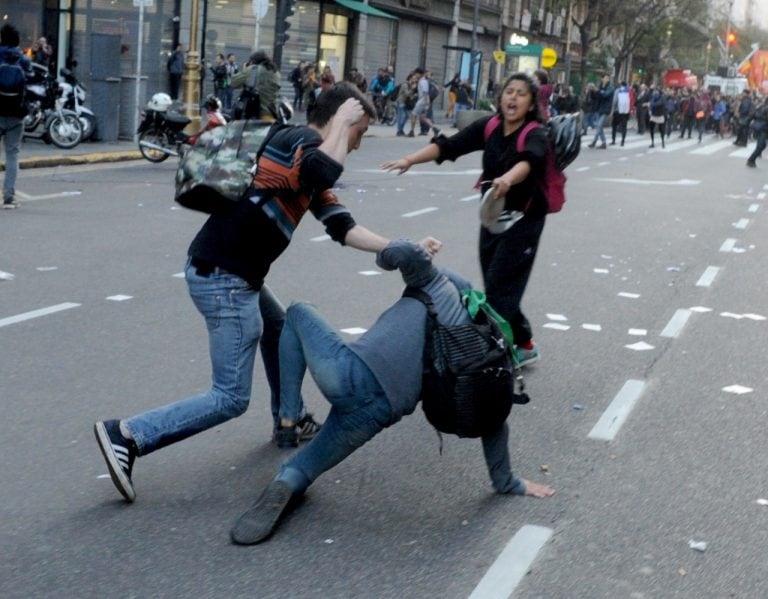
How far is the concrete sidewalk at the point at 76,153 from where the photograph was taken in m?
18.4

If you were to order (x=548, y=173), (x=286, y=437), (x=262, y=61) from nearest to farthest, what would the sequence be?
(x=286, y=437), (x=548, y=173), (x=262, y=61)

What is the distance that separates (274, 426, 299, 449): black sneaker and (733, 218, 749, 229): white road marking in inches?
451

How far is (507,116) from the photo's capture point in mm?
6703

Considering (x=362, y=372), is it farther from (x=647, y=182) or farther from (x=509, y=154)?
(x=647, y=182)

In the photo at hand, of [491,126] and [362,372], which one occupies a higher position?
[491,126]

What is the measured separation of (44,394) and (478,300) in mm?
2629

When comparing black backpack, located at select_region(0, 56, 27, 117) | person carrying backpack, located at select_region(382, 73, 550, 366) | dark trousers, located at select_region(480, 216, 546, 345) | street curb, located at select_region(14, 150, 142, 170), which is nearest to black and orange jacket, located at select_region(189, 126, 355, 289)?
person carrying backpack, located at select_region(382, 73, 550, 366)

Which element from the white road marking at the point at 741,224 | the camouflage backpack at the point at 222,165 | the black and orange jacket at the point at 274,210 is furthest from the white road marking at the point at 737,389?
the white road marking at the point at 741,224

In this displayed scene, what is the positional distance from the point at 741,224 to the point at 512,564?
42.0 ft

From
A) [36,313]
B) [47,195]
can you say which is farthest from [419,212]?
[36,313]

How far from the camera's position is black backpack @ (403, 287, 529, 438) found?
4602 mm

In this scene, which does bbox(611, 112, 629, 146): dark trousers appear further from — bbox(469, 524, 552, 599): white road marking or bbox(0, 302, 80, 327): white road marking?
bbox(469, 524, 552, 599): white road marking

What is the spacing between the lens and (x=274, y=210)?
471 centimetres

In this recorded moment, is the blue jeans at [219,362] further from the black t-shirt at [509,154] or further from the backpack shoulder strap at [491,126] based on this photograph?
the backpack shoulder strap at [491,126]
